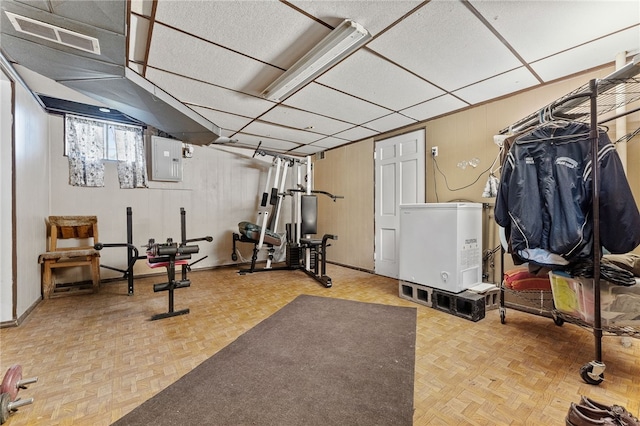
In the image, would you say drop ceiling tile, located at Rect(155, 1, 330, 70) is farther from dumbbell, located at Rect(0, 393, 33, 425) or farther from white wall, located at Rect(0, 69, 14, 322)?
dumbbell, located at Rect(0, 393, 33, 425)

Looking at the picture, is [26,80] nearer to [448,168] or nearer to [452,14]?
[452,14]

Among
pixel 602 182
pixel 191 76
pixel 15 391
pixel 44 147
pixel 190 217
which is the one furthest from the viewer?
pixel 190 217

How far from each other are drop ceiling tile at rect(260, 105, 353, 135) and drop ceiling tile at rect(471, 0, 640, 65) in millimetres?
2304

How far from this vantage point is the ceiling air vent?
1.65 metres

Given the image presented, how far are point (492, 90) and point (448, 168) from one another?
105 centimetres

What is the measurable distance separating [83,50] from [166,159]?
8.79 ft

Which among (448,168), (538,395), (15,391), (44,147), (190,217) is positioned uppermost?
(44,147)

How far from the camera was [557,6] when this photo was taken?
1688 mm

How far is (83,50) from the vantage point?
6.47 ft

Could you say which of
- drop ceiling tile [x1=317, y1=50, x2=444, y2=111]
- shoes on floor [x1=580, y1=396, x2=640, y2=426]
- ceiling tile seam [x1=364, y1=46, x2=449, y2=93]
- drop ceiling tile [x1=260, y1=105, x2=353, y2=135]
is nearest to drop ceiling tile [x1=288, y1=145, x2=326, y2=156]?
drop ceiling tile [x1=260, y1=105, x2=353, y2=135]

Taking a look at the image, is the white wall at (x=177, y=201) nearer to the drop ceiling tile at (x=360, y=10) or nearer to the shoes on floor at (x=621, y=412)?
the drop ceiling tile at (x=360, y=10)

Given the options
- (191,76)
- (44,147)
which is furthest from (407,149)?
(44,147)

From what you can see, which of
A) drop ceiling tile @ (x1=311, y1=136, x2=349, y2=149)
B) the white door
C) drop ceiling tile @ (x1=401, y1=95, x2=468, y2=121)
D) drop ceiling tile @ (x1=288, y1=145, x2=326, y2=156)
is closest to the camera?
drop ceiling tile @ (x1=401, y1=95, x2=468, y2=121)

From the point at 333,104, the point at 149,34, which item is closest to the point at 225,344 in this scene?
the point at 149,34
